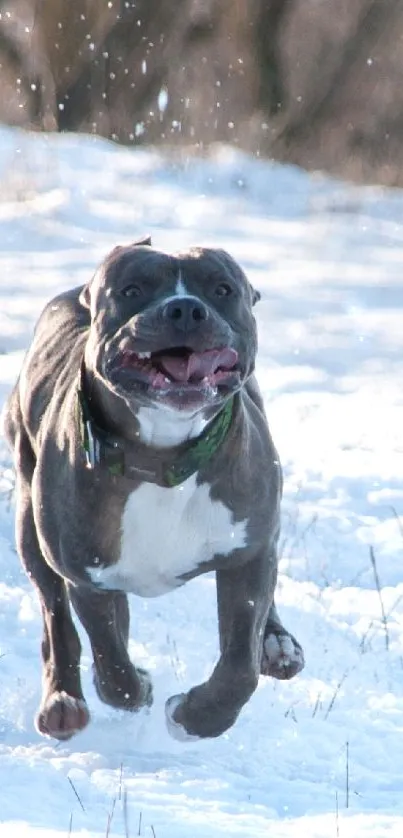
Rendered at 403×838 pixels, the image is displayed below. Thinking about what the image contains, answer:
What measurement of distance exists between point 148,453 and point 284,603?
204cm

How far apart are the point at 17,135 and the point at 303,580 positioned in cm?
1118

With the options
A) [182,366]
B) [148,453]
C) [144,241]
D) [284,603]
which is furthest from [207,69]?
[182,366]

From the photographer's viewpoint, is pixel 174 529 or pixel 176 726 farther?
pixel 176 726

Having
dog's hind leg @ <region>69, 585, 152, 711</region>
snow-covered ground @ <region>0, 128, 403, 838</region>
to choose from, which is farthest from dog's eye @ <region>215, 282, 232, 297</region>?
Answer: snow-covered ground @ <region>0, 128, 403, 838</region>

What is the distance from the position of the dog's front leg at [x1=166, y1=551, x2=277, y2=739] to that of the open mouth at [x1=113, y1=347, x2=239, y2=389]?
26.4 inches

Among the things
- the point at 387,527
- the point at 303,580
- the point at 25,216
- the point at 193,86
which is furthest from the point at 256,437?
the point at 193,86

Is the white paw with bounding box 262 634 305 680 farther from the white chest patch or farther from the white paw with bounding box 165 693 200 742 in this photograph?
the white chest patch

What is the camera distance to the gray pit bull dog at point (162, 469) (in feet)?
12.4

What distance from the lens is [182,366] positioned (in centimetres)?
379

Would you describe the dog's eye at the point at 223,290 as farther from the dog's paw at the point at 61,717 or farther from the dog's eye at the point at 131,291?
the dog's paw at the point at 61,717

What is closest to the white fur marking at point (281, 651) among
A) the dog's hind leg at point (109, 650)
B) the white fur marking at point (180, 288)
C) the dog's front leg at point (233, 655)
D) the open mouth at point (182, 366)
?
the dog's hind leg at point (109, 650)

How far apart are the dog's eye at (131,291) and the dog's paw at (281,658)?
1.35m

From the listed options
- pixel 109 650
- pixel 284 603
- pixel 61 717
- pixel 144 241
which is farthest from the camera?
pixel 284 603

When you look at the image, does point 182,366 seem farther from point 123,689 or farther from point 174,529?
point 123,689
